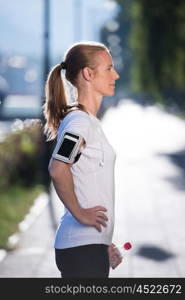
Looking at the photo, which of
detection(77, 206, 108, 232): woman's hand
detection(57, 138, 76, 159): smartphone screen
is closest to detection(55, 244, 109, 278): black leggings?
detection(77, 206, 108, 232): woman's hand

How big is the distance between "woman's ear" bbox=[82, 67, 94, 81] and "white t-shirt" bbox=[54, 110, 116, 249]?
13 cm

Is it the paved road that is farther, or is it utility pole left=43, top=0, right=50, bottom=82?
utility pole left=43, top=0, right=50, bottom=82

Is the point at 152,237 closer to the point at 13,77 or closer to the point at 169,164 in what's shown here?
the point at 169,164

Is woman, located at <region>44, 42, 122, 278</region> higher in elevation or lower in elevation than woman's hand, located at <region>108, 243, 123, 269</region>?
higher

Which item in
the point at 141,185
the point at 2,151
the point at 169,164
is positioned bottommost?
the point at 169,164

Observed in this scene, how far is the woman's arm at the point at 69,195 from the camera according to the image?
9.96 ft

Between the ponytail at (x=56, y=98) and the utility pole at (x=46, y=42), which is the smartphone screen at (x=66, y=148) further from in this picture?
the utility pole at (x=46, y=42)

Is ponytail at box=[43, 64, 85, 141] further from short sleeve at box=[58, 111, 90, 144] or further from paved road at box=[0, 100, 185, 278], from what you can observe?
paved road at box=[0, 100, 185, 278]

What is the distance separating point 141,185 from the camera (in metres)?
16.1

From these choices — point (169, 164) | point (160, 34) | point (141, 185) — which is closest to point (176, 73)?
point (160, 34)

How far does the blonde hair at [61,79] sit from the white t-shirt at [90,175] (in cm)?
9

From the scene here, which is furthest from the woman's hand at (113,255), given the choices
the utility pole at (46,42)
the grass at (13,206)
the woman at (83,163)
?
the utility pole at (46,42)

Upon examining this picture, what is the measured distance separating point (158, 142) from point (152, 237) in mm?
19787

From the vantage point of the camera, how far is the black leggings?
10.5 ft
